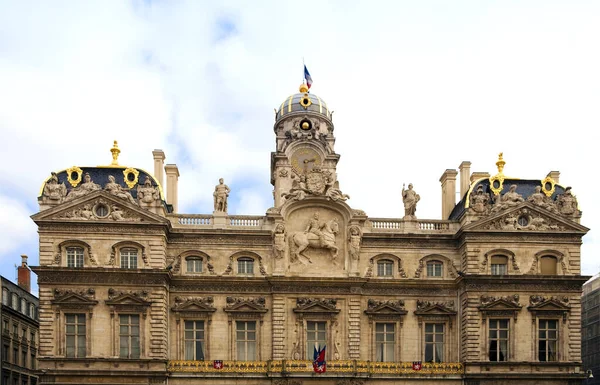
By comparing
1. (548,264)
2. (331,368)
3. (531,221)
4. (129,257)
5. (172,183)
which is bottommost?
(331,368)

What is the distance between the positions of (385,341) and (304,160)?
1592cm

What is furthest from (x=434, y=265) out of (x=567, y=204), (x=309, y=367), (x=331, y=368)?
(x=309, y=367)

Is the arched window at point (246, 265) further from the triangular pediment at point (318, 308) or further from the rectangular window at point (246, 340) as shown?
the triangular pediment at point (318, 308)

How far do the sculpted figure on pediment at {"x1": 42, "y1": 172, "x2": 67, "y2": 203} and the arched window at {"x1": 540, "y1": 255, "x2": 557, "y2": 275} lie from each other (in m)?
36.0

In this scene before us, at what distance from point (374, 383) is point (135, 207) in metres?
21.6

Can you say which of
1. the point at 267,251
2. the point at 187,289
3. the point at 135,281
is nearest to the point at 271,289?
the point at 267,251

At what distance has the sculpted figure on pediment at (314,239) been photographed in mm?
51281

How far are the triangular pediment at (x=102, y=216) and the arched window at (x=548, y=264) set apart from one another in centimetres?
2829

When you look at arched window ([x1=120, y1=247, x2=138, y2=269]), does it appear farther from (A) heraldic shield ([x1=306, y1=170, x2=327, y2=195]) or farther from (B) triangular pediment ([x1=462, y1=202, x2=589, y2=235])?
(B) triangular pediment ([x1=462, y1=202, x2=589, y2=235])

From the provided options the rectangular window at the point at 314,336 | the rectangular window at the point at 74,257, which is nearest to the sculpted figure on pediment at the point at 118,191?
the rectangular window at the point at 74,257

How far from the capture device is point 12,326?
2603 inches

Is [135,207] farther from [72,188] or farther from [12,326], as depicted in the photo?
[12,326]

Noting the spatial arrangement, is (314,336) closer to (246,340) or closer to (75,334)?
(246,340)

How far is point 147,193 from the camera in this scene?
50344 mm
